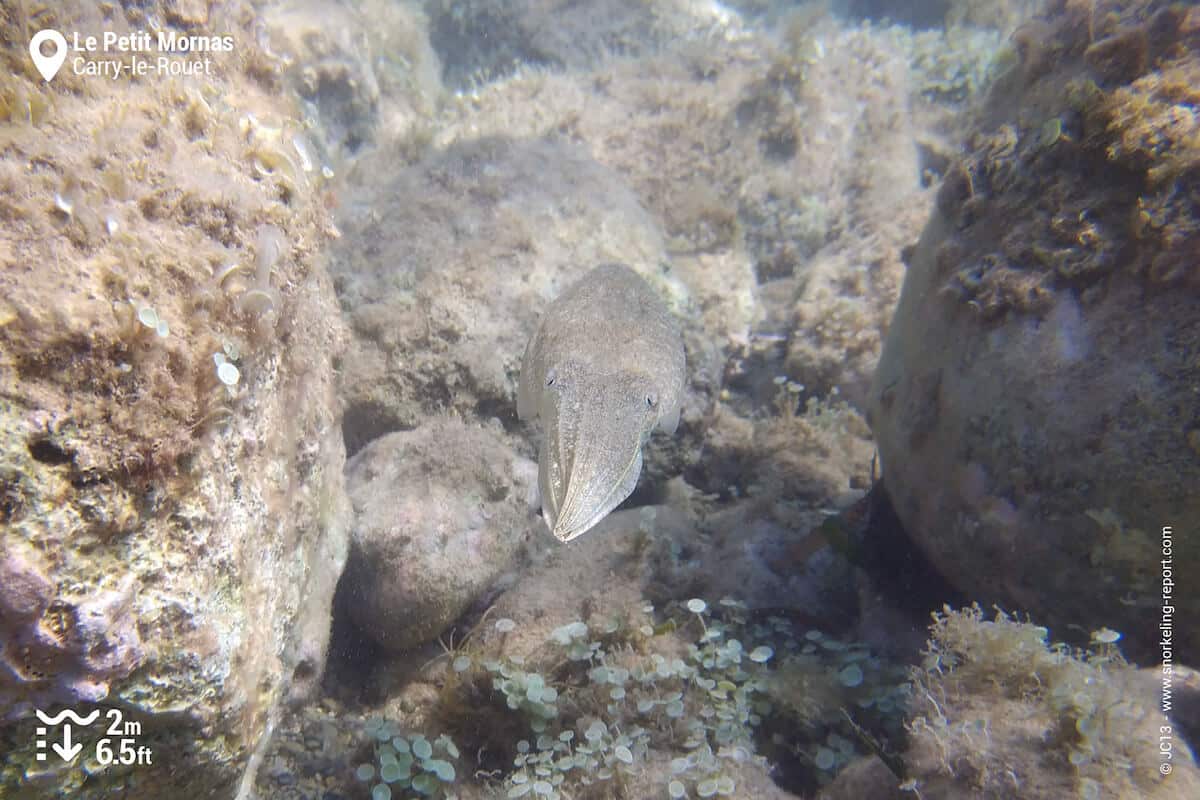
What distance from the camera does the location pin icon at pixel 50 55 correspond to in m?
2.29

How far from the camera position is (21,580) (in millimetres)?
1569

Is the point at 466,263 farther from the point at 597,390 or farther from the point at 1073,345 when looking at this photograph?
the point at 1073,345

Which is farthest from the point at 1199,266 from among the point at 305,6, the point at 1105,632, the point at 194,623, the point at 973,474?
the point at 305,6

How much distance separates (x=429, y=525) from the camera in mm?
4020

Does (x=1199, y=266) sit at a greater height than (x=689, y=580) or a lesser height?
greater

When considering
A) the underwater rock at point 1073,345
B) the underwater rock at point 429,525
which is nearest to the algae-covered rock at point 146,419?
the underwater rock at point 429,525

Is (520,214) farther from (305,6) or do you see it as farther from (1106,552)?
(305,6)

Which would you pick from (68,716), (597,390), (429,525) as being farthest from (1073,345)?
(68,716)

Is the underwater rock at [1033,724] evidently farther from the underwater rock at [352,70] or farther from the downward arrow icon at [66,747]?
the underwater rock at [352,70]

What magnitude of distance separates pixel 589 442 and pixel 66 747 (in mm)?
2361

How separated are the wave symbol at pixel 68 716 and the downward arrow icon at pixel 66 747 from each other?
0.03m

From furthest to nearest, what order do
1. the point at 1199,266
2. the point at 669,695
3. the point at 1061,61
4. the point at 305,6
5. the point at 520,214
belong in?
the point at 305,6 < the point at 520,214 < the point at 1061,61 < the point at 669,695 < the point at 1199,266

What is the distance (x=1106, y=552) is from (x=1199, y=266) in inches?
53.0

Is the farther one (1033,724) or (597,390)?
(597,390)
